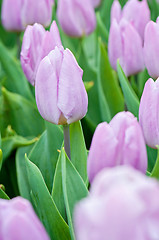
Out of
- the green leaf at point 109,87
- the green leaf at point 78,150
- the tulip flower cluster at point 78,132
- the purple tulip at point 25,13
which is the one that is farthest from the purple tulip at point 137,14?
the green leaf at point 78,150

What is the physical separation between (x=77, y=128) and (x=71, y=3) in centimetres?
57

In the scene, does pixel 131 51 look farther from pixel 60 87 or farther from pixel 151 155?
pixel 60 87

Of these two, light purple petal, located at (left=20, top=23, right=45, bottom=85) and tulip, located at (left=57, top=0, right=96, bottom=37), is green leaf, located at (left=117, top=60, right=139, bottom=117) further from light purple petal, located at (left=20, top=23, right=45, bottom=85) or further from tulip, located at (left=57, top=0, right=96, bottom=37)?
tulip, located at (left=57, top=0, right=96, bottom=37)

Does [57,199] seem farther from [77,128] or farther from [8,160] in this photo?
[8,160]

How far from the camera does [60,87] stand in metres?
0.74

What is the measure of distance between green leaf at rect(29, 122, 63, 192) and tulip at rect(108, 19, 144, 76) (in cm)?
23

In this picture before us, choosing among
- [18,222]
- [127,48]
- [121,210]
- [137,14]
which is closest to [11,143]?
[127,48]

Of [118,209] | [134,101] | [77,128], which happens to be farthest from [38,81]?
[118,209]

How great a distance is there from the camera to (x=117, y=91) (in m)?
1.24

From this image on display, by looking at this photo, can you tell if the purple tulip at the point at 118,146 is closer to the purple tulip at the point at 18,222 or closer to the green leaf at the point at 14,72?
the purple tulip at the point at 18,222

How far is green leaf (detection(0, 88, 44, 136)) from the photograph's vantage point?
1226 mm

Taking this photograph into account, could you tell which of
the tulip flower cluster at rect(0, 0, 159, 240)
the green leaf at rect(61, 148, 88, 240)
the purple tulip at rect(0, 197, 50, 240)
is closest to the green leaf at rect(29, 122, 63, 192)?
the tulip flower cluster at rect(0, 0, 159, 240)

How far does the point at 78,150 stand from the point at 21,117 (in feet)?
1.38

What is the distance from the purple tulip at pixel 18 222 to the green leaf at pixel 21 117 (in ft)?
2.56
